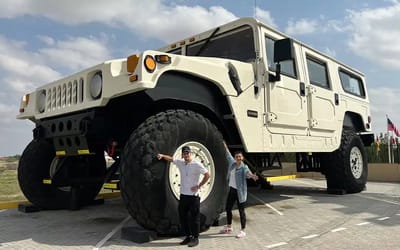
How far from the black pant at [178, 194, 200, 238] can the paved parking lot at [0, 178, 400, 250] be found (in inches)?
7.9

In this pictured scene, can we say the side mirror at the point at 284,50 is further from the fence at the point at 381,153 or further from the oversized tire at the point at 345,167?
the fence at the point at 381,153

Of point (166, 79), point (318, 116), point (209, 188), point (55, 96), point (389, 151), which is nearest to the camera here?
point (166, 79)

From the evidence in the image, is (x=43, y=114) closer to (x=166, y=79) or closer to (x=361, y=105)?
(x=166, y=79)

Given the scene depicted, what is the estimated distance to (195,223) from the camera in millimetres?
4406

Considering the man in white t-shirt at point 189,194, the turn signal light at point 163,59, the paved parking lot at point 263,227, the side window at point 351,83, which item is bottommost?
the paved parking lot at point 263,227

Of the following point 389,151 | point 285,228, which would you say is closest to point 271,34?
point 285,228

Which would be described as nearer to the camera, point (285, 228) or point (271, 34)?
point (285, 228)

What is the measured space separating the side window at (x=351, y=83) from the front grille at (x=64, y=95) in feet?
20.6

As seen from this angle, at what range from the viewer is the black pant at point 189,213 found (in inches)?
173

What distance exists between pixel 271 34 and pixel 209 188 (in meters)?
2.98

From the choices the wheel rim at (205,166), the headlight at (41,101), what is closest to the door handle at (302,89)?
the wheel rim at (205,166)

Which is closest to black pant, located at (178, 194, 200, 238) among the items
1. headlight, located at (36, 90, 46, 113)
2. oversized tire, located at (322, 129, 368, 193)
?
headlight, located at (36, 90, 46, 113)

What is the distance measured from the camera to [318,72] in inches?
327

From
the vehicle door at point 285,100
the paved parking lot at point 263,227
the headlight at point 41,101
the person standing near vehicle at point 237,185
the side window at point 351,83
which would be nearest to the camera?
the paved parking lot at point 263,227
